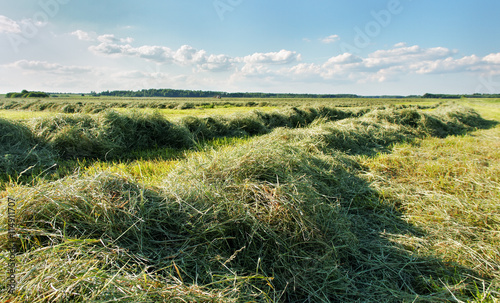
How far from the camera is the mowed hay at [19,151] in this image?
3621 mm

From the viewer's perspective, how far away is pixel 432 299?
1.50 m

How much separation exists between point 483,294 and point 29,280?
2630mm

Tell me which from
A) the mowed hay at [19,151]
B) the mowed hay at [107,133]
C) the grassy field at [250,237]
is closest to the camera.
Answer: the grassy field at [250,237]

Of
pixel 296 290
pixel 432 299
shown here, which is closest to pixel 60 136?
pixel 296 290

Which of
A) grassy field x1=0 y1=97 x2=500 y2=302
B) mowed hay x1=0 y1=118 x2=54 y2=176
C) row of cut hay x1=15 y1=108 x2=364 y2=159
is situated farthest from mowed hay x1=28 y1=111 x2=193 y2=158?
grassy field x1=0 y1=97 x2=500 y2=302

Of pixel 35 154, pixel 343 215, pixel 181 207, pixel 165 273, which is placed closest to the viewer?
pixel 165 273

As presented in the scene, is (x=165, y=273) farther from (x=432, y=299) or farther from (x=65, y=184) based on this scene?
(x=432, y=299)

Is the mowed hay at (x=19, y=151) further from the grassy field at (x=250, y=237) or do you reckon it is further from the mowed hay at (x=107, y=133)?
the grassy field at (x=250, y=237)

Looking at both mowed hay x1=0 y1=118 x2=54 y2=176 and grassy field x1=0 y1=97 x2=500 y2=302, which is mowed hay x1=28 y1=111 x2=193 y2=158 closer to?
mowed hay x1=0 y1=118 x2=54 y2=176

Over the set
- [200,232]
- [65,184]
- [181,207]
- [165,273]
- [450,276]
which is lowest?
[450,276]

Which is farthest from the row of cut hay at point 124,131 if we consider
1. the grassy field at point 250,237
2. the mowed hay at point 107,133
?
the grassy field at point 250,237

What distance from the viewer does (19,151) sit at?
4020mm

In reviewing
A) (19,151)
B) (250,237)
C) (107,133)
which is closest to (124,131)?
(107,133)

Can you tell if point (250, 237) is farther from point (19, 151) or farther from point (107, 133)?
point (19, 151)
